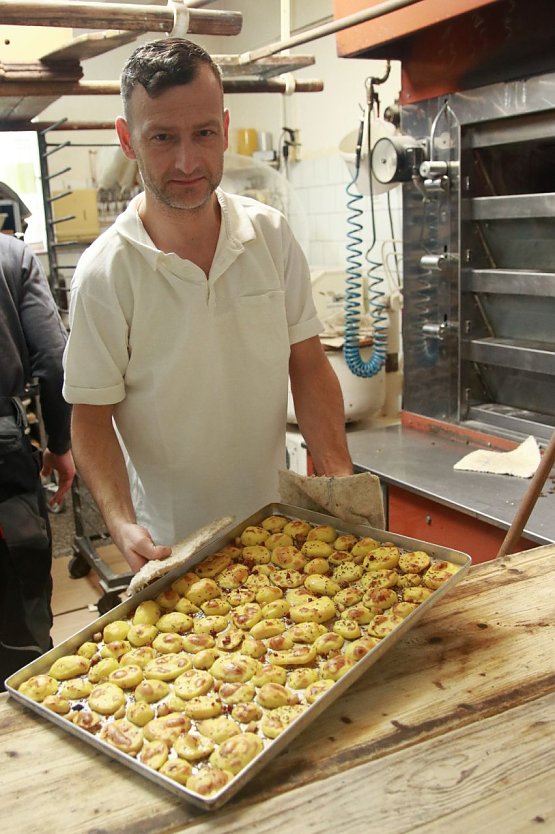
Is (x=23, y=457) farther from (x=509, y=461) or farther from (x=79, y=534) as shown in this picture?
(x=79, y=534)

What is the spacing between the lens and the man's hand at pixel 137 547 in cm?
136

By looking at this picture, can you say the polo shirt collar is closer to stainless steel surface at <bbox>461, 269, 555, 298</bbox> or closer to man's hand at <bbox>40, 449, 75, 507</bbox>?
stainless steel surface at <bbox>461, 269, 555, 298</bbox>

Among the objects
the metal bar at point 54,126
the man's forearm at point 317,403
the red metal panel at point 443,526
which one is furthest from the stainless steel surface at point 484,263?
the metal bar at point 54,126

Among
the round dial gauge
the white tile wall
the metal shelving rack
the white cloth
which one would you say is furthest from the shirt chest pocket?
the white tile wall

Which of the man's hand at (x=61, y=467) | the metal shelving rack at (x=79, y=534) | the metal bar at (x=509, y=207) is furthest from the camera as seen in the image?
the metal shelving rack at (x=79, y=534)

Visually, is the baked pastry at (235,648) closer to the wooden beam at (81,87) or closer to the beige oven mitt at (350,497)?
the beige oven mitt at (350,497)

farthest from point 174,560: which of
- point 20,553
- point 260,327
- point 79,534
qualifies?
point 79,534

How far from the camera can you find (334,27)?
2092 millimetres

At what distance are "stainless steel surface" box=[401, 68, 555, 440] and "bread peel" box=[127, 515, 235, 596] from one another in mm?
1346

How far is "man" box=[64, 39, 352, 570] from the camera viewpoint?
157 centimetres

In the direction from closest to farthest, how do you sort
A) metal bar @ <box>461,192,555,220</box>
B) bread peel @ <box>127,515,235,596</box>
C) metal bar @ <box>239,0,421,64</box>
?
bread peel @ <box>127,515,235,596</box>, metal bar @ <box>239,0,421,64</box>, metal bar @ <box>461,192,555,220</box>

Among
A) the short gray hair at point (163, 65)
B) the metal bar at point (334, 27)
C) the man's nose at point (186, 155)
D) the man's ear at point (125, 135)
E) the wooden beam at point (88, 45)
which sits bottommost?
the man's nose at point (186, 155)

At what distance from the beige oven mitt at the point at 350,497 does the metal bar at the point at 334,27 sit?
1120 mm

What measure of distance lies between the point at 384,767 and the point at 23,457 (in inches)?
61.2
